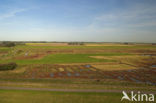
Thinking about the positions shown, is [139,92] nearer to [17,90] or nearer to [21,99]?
[21,99]

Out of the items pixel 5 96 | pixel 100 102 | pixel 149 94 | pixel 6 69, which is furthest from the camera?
pixel 6 69

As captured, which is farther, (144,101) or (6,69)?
(6,69)

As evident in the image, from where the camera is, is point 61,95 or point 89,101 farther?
point 61,95

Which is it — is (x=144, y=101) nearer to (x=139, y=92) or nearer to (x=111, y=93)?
(x=139, y=92)

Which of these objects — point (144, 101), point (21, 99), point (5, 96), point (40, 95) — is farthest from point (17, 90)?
point (144, 101)

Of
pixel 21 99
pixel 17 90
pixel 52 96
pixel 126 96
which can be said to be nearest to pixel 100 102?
pixel 126 96

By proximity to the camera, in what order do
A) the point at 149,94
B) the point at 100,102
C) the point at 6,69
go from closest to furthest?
1. the point at 100,102
2. the point at 149,94
3. the point at 6,69
